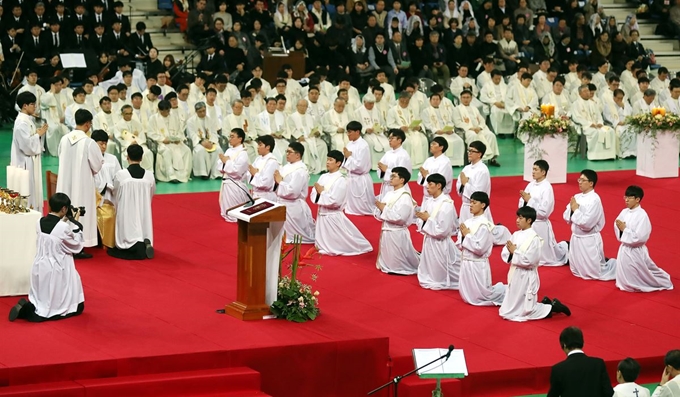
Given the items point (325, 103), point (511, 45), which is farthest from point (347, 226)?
point (511, 45)

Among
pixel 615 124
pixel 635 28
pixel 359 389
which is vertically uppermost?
pixel 635 28

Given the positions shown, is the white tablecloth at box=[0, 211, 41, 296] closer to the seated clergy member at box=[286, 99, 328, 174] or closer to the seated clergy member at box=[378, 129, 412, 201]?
the seated clergy member at box=[378, 129, 412, 201]

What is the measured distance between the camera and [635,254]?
44.0 feet

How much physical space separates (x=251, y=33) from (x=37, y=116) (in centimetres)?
526

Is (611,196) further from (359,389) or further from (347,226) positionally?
(359,389)

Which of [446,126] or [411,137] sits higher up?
[446,126]

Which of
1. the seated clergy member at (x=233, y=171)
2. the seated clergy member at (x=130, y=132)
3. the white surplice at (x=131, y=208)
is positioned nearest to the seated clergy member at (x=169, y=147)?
the seated clergy member at (x=130, y=132)

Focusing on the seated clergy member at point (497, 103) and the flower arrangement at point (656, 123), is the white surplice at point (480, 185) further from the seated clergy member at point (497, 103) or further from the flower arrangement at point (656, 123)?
the seated clergy member at point (497, 103)

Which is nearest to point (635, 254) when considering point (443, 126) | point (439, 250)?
point (439, 250)

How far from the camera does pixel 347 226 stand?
1477 cm

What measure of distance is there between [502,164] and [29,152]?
8428mm

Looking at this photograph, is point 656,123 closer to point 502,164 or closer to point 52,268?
point 502,164

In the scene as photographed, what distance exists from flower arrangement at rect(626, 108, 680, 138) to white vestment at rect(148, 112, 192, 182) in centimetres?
660

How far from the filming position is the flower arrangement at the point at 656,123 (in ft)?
61.9
